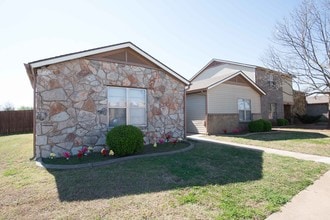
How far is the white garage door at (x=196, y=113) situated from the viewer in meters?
15.5

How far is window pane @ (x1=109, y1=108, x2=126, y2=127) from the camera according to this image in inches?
359

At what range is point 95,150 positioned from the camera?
337 inches

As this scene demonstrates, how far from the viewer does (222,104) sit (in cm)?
1591

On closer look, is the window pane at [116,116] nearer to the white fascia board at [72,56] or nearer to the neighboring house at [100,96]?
the neighboring house at [100,96]

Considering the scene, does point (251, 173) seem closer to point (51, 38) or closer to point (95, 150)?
point (95, 150)

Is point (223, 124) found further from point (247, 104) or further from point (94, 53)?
point (94, 53)

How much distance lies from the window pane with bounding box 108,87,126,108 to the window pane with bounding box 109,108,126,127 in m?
0.21

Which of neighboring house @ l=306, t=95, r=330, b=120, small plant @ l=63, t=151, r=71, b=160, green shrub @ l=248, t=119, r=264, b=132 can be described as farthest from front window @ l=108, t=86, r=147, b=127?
neighboring house @ l=306, t=95, r=330, b=120

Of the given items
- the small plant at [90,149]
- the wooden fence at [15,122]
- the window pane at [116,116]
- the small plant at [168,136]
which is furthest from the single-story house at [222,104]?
the wooden fence at [15,122]

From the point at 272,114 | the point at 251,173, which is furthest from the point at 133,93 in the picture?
the point at 272,114

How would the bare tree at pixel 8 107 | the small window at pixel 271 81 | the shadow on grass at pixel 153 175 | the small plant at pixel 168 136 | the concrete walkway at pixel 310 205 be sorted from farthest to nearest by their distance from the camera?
the bare tree at pixel 8 107, the small window at pixel 271 81, the small plant at pixel 168 136, the shadow on grass at pixel 153 175, the concrete walkway at pixel 310 205

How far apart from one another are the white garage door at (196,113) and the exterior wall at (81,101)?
5.78 metres

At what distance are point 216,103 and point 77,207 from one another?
1306 cm

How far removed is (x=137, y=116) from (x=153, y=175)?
4642mm
